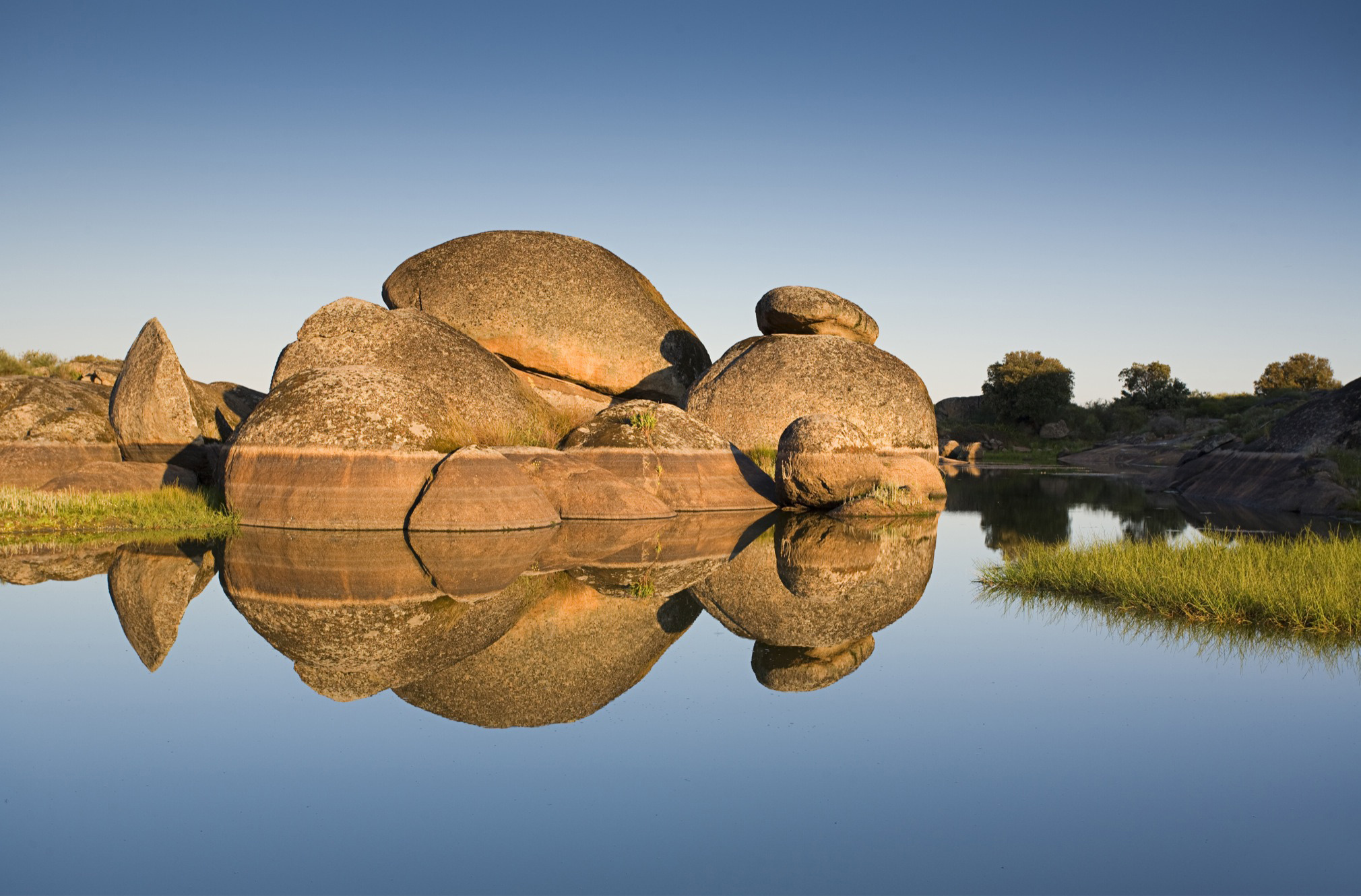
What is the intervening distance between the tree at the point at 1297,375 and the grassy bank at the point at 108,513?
198ft

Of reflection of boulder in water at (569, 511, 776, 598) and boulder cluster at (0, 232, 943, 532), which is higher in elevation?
boulder cluster at (0, 232, 943, 532)

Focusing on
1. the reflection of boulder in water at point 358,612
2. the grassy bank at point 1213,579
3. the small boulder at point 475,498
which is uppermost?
the small boulder at point 475,498

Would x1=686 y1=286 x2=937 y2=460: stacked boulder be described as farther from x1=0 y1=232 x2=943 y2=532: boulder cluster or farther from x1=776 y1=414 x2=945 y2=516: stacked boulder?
x1=776 y1=414 x2=945 y2=516: stacked boulder

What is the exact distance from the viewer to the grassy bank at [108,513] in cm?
1300

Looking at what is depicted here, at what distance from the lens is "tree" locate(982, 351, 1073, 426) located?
53375 millimetres

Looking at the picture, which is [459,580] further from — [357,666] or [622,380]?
[622,380]

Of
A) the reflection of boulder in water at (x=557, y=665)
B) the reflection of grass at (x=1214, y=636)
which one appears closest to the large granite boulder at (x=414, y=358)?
the reflection of boulder in water at (x=557, y=665)

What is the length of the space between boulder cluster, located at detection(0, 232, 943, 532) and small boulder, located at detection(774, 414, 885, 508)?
4 centimetres

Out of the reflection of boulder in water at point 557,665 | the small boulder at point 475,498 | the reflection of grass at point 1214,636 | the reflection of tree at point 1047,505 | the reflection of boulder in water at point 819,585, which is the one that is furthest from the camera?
the reflection of tree at point 1047,505

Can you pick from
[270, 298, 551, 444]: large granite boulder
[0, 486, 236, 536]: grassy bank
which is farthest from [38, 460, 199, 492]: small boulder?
[270, 298, 551, 444]: large granite boulder

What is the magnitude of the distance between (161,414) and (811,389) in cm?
1312

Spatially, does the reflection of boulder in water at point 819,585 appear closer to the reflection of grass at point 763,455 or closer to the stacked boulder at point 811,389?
the reflection of grass at point 763,455

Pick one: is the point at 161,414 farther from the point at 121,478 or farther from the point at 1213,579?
the point at 1213,579

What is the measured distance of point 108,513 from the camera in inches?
535
